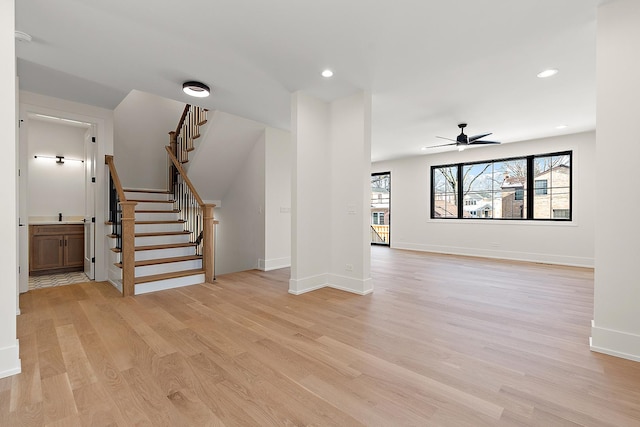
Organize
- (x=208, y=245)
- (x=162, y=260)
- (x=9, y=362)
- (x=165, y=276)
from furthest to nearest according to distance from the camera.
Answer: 1. (x=208, y=245)
2. (x=162, y=260)
3. (x=165, y=276)
4. (x=9, y=362)

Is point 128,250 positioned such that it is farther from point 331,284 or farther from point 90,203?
point 331,284

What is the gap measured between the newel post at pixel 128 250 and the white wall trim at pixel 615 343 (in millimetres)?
4673

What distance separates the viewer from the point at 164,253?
446 cm

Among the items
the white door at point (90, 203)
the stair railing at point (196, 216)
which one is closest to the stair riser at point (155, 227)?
the stair railing at point (196, 216)

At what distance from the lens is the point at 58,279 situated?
4570 millimetres

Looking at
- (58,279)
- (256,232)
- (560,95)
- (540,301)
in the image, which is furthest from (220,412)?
(560,95)

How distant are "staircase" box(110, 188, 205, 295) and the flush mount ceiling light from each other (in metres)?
2.21

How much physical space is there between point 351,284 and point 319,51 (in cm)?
278

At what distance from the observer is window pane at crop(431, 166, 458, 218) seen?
25.2 ft

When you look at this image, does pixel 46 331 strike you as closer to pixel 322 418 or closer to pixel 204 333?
pixel 204 333

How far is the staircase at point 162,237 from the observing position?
3732 mm

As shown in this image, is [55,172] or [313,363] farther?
[55,172]

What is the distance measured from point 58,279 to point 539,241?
8.96 m

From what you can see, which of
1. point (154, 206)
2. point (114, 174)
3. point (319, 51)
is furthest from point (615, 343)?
point (154, 206)
